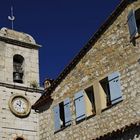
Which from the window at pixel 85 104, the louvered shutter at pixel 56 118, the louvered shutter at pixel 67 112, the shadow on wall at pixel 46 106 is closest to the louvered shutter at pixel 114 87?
the window at pixel 85 104

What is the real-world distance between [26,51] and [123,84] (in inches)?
626

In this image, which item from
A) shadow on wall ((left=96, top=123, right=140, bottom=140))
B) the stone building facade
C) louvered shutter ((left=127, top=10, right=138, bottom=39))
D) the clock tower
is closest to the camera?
shadow on wall ((left=96, top=123, right=140, bottom=140))

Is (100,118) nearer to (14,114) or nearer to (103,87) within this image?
(103,87)

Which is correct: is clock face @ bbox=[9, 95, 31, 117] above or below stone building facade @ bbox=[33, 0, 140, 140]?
above

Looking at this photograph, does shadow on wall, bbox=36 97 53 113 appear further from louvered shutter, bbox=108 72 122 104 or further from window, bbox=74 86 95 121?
louvered shutter, bbox=108 72 122 104

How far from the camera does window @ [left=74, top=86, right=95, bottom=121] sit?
61.9 feet

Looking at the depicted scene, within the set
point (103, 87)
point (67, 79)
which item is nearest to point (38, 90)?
point (67, 79)

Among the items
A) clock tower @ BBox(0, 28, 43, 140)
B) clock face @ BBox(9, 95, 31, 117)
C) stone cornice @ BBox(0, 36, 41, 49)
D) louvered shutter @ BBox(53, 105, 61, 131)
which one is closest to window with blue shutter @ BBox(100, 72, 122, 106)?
louvered shutter @ BBox(53, 105, 61, 131)

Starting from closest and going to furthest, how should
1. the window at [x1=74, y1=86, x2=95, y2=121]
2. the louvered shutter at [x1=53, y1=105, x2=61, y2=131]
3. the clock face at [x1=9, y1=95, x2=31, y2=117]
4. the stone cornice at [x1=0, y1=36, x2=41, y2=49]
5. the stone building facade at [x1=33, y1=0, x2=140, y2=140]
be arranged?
the stone building facade at [x1=33, y1=0, x2=140, y2=140] → the window at [x1=74, y1=86, x2=95, y2=121] → the louvered shutter at [x1=53, y1=105, x2=61, y2=131] → the clock face at [x1=9, y1=95, x2=31, y2=117] → the stone cornice at [x1=0, y1=36, x2=41, y2=49]

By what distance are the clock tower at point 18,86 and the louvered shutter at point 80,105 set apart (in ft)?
34.2

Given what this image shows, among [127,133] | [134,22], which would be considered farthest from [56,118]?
[134,22]

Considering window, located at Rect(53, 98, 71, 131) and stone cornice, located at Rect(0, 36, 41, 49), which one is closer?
window, located at Rect(53, 98, 71, 131)

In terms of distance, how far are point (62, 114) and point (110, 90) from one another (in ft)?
11.8

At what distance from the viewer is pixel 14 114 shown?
97.2 feet
